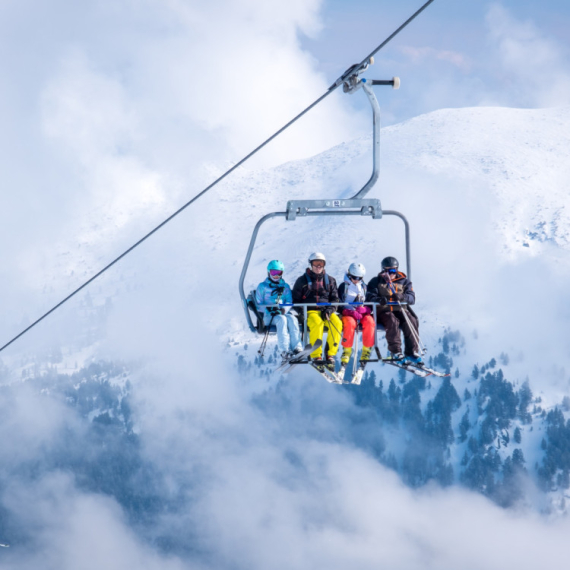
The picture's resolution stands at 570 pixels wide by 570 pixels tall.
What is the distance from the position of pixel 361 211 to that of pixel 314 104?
6.39 ft

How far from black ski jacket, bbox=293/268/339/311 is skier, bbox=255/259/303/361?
0.19 m

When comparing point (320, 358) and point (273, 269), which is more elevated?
point (273, 269)

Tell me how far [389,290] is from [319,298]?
Result: 1.25 m

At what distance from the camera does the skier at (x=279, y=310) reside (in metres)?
13.6

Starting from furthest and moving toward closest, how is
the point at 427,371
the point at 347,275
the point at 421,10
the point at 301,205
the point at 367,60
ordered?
the point at 347,275, the point at 427,371, the point at 301,205, the point at 367,60, the point at 421,10

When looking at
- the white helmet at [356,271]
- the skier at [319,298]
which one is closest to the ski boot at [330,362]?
the skier at [319,298]

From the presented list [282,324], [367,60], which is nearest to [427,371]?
[282,324]

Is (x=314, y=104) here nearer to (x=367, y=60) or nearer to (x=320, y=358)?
(x=367, y=60)

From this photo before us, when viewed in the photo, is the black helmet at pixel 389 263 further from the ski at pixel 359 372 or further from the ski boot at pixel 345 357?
the ski at pixel 359 372

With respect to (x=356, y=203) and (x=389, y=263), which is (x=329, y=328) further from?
(x=356, y=203)

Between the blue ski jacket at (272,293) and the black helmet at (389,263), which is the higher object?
the black helmet at (389,263)

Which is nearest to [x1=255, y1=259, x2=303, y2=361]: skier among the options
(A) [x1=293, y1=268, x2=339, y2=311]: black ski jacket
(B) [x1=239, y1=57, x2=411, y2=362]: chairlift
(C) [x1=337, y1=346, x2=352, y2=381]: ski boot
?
(A) [x1=293, y1=268, x2=339, y2=311]: black ski jacket

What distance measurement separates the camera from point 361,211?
1213 cm

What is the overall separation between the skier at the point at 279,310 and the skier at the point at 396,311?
4.83ft
